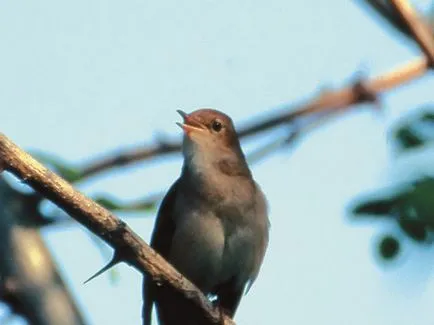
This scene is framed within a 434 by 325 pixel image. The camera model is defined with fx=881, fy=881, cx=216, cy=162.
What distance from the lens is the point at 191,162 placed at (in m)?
7.41

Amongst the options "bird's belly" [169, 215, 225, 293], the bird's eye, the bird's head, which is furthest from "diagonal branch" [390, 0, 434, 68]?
the bird's eye

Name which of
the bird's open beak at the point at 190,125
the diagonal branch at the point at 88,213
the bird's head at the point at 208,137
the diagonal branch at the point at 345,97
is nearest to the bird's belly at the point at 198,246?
the bird's head at the point at 208,137

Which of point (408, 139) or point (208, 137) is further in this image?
point (208, 137)

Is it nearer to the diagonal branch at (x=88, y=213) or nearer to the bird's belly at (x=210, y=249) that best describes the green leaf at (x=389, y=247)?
the diagonal branch at (x=88, y=213)

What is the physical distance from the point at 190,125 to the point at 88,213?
13.9ft

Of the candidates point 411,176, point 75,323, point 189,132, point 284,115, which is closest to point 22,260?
point 75,323

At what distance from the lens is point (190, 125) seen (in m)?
7.68

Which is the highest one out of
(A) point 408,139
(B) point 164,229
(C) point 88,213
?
(A) point 408,139

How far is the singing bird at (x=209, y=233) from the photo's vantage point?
6.87 metres

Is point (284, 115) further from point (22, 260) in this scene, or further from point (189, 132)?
point (189, 132)

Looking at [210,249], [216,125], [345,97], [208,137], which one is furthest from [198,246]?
[345,97]

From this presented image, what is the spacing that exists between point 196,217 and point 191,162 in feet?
2.24

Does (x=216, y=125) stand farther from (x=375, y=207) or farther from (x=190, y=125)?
(x=375, y=207)

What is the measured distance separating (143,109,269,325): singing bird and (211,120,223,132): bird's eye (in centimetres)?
44
